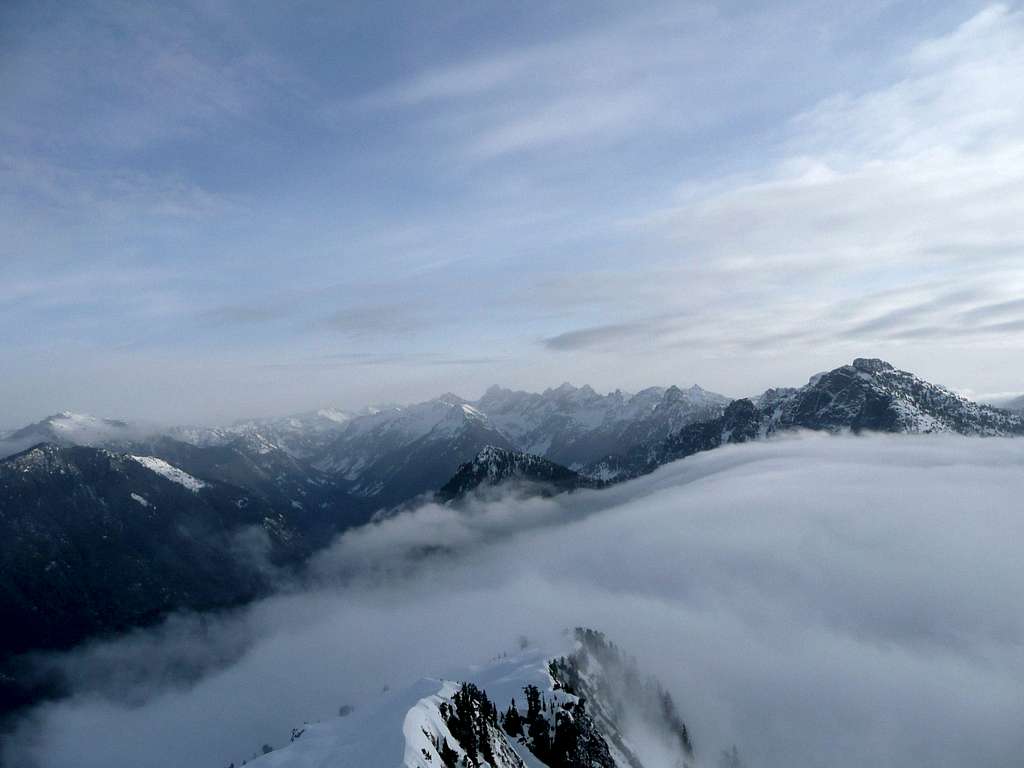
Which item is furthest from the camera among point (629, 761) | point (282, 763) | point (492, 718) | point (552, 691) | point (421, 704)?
point (629, 761)

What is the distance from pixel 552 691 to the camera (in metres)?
164

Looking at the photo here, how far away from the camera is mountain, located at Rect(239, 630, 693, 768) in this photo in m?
100

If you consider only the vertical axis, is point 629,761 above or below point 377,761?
below

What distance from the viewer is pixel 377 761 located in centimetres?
9169

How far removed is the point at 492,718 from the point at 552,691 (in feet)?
111

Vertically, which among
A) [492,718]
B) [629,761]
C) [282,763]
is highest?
[282,763]

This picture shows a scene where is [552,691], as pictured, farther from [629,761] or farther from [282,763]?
[282,763]

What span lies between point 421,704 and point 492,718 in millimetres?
27197

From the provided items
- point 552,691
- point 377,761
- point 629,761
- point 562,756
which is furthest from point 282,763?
point 629,761

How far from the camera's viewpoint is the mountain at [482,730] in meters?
100

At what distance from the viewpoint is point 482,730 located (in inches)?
4825

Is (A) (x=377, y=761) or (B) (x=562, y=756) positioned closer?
(A) (x=377, y=761)

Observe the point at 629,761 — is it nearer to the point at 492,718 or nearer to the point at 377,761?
the point at 492,718

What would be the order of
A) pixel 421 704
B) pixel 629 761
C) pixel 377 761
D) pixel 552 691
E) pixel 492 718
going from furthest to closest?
1. pixel 629 761
2. pixel 552 691
3. pixel 492 718
4. pixel 421 704
5. pixel 377 761
